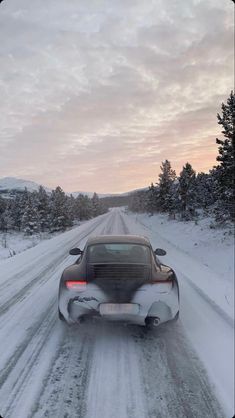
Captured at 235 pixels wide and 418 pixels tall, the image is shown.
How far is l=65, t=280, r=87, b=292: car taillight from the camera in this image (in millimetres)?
4648

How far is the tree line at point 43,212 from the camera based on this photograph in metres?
55.7

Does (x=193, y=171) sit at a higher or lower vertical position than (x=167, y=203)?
higher

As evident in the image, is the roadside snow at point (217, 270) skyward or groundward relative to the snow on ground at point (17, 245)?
skyward

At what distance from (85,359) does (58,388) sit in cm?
66

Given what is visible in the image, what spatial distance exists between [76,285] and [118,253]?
107 centimetres

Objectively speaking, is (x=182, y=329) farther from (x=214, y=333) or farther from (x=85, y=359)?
(x=85, y=359)

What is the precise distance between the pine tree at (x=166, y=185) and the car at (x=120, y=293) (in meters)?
40.1

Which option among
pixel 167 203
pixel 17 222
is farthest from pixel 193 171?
pixel 17 222

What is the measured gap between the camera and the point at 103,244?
579 cm

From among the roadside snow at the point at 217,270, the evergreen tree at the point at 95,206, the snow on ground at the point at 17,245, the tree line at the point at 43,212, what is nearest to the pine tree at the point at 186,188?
the snow on ground at the point at 17,245

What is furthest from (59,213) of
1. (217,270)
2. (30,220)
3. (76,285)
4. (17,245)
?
(76,285)

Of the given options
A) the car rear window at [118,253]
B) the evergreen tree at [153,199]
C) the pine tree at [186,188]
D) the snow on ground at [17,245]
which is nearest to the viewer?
the car rear window at [118,253]

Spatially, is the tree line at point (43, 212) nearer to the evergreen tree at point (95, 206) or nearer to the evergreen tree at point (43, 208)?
the evergreen tree at point (43, 208)

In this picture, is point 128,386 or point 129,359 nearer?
point 128,386
